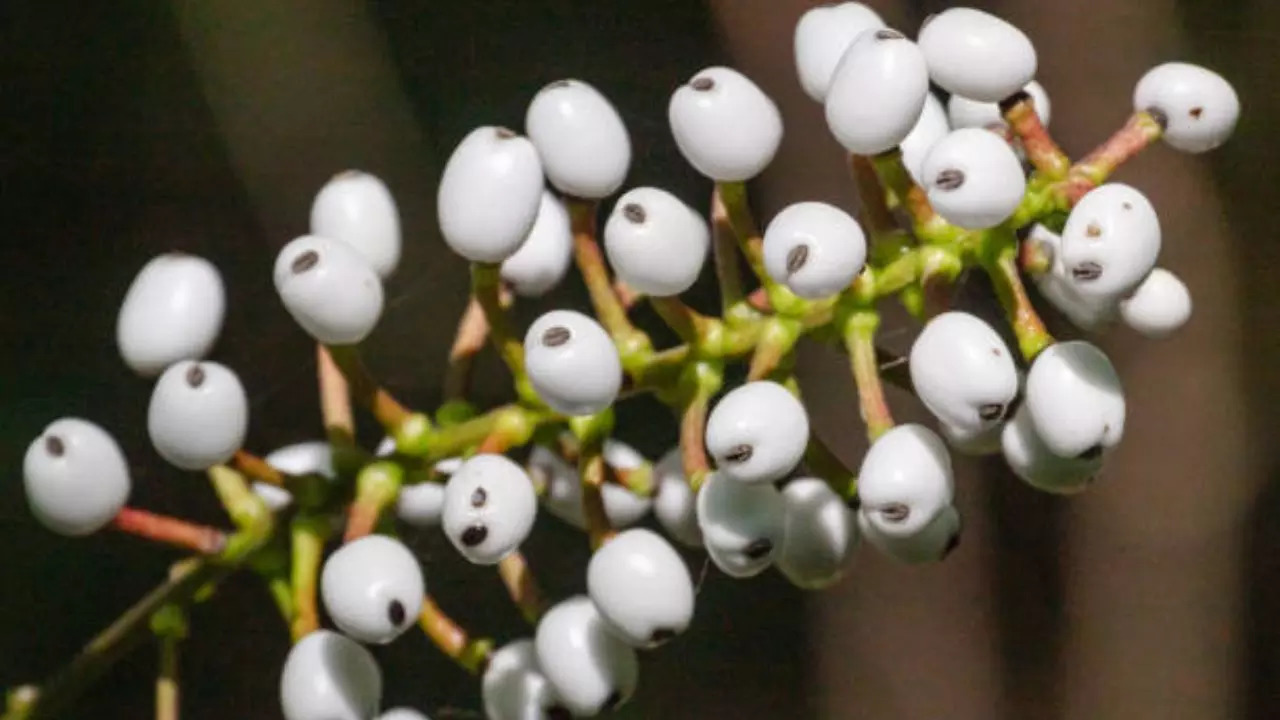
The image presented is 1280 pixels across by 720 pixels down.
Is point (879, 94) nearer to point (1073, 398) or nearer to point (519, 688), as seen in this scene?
point (1073, 398)

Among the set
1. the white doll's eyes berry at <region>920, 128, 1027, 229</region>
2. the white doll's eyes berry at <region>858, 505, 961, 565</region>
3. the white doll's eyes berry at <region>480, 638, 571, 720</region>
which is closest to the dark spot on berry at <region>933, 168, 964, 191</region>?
the white doll's eyes berry at <region>920, 128, 1027, 229</region>

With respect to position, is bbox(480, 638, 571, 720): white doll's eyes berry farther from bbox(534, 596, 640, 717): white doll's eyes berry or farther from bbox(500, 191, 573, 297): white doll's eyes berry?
bbox(500, 191, 573, 297): white doll's eyes berry

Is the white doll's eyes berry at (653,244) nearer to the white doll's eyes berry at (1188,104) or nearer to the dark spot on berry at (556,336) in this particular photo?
the dark spot on berry at (556,336)

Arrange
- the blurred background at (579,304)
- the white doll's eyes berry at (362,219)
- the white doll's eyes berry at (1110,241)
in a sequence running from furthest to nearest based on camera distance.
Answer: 1. the blurred background at (579,304)
2. the white doll's eyes berry at (362,219)
3. the white doll's eyes berry at (1110,241)

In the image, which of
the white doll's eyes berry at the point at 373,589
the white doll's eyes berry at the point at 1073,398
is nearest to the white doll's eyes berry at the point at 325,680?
the white doll's eyes berry at the point at 373,589

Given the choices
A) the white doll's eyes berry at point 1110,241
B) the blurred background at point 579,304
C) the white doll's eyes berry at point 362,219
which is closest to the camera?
the white doll's eyes berry at point 1110,241

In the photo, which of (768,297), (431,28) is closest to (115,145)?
(431,28)
